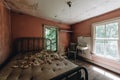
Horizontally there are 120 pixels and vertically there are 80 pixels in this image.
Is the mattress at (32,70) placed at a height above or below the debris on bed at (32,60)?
below

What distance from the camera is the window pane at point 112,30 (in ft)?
9.43

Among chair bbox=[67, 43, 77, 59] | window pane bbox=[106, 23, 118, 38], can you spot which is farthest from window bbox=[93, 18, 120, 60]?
chair bbox=[67, 43, 77, 59]

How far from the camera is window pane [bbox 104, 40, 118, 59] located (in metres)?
2.91

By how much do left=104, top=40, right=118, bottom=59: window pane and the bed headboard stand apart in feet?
9.06

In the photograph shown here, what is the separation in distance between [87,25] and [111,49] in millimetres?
1625

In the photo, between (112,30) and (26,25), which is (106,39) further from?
(26,25)

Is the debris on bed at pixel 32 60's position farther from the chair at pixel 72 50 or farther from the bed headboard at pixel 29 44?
→ the chair at pixel 72 50

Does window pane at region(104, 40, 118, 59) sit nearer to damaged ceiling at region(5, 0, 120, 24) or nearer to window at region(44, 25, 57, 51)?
damaged ceiling at region(5, 0, 120, 24)

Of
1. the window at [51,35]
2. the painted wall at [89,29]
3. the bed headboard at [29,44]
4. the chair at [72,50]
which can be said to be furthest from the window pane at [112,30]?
the bed headboard at [29,44]

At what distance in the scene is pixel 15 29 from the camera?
130 inches

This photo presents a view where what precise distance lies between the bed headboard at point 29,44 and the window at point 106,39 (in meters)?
2.46

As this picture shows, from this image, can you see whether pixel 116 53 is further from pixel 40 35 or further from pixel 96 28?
pixel 40 35

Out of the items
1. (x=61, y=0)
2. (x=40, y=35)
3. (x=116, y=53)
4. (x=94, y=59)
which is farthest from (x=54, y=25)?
(x=116, y=53)

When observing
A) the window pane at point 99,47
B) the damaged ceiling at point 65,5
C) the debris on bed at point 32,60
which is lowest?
the debris on bed at point 32,60
